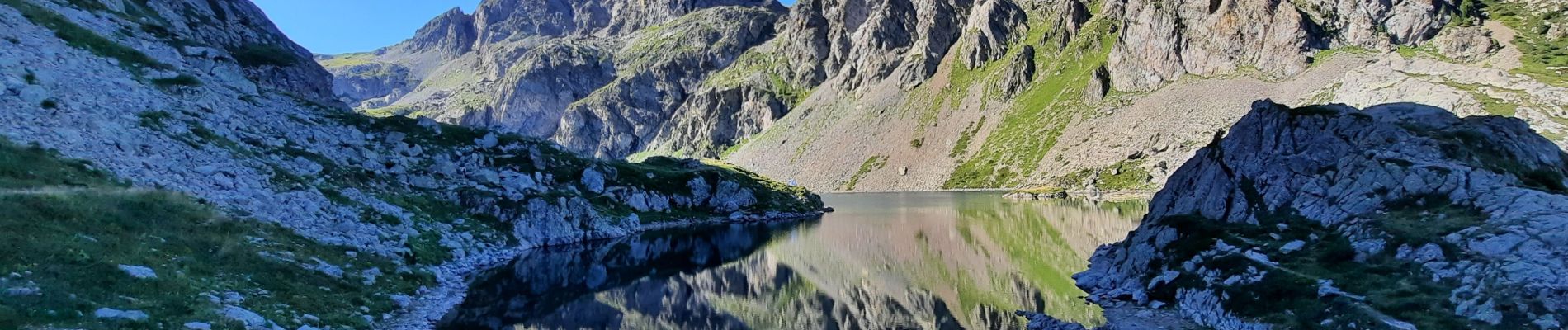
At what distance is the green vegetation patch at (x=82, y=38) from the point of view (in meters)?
51.5

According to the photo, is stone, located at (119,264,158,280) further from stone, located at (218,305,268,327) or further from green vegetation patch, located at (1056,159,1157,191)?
green vegetation patch, located at (1056,159,1157,191)

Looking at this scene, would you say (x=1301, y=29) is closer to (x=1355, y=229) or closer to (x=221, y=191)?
(x=1355, y=229)

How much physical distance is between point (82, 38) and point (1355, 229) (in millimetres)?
82373

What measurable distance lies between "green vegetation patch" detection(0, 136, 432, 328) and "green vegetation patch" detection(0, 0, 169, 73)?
2545 cm

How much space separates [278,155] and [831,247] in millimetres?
48340

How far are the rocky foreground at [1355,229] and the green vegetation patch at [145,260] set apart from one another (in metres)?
32.1

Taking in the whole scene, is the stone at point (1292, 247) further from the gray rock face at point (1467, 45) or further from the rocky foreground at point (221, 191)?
the gray rock face at point (1467, 45)

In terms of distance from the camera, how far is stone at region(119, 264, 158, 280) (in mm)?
22666

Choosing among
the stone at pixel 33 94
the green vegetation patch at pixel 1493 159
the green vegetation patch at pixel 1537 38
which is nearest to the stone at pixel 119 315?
the stone at pixel 33 94

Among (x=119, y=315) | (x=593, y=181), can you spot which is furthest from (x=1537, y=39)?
(x=119, y=315)

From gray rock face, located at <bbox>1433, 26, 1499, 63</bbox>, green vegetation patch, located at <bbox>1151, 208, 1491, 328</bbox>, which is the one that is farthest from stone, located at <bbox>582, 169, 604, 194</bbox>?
gray rock face, located at <bbox>1433, 26, 1499, 63</bbox>

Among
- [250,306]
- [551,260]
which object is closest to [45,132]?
[250,306]

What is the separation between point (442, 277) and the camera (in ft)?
146

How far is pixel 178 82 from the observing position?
180 ft
